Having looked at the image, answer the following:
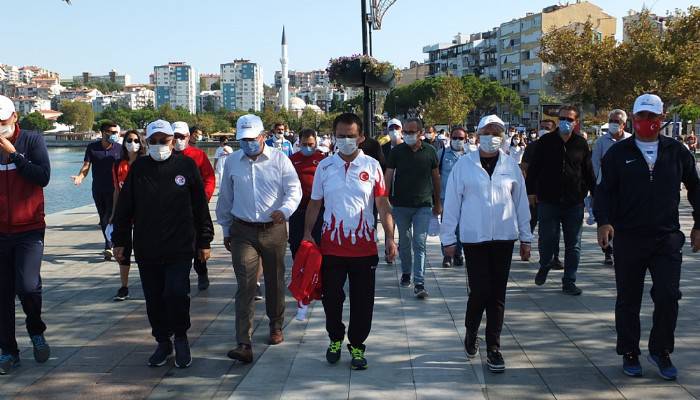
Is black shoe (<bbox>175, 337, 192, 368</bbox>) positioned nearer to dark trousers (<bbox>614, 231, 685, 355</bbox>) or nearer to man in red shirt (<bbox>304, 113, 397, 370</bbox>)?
man in red shirt (<bbox>304, 113, 397, 370</bbox>)

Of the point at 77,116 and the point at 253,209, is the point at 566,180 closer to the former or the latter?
the point at 253,209

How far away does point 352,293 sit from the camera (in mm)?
5348

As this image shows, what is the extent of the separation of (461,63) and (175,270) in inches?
4753

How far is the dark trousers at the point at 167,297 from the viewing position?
5293mm

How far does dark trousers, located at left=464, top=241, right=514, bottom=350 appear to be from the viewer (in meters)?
5.19

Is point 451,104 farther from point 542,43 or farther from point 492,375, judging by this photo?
point 492,375

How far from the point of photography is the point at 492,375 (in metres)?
5.08

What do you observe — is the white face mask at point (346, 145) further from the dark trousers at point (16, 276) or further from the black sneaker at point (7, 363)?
the black sneaker at point (7, 363)

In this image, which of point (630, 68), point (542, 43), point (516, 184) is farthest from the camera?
point (542, 43)

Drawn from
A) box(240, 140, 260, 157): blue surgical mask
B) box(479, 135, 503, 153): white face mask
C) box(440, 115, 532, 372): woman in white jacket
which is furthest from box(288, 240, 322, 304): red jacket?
box(479, 135, 503, 153): white face mask

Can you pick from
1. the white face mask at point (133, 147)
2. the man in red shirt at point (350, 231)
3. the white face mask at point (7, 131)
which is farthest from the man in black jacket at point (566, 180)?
the white face mask at point (7, 131)

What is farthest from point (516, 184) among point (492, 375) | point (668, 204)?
point (492, 375)

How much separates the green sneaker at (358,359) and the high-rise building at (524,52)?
80533mm

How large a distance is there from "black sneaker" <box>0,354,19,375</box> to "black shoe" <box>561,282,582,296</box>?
526 centimetres
